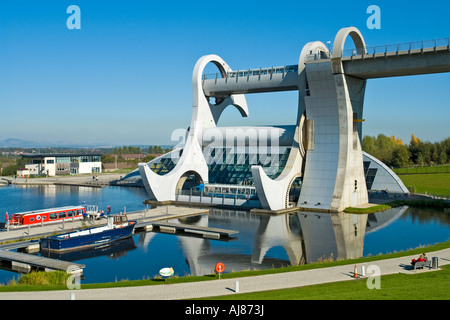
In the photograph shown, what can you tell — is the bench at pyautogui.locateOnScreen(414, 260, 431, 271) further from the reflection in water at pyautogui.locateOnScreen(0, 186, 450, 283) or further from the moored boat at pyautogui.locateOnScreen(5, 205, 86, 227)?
the moored boat at pyautogui.locateOnScreen(5, 205, 86, 227)

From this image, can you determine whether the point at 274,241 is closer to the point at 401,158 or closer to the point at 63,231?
the point at 63,231

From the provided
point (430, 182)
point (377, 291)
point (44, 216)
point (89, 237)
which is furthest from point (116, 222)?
point (430, 182)

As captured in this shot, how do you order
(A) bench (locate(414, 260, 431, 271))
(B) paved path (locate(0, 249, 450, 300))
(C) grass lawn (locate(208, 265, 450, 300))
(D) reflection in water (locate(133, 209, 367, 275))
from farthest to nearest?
(D) reflection in water (locate(133, 209, 367, 275)), (A) bench (locate(414, 260, 431, 271)), (B) paved path (locate(0, 249, 450, 300)), (C) grass lawn (locate(208, 265, 450, 300))

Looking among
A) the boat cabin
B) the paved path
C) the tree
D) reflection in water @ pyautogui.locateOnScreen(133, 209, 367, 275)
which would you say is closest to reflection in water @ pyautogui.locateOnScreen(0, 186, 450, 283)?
reflection in water @ pyautogui.locateOnScreen(133, 209, 367, 275)

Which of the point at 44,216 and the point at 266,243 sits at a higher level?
the point at 44,216
